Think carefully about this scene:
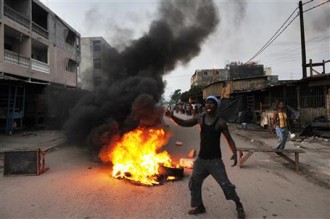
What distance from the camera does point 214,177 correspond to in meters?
4.45

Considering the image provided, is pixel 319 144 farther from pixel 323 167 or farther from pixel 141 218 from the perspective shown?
pixel 141 218

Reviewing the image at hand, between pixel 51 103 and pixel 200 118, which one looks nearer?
pixel 200 118

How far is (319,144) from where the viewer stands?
11992mm

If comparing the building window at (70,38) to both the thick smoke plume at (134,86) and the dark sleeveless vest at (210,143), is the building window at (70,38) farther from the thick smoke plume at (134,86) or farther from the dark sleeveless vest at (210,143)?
the dark sleeveless vest at (210,143)

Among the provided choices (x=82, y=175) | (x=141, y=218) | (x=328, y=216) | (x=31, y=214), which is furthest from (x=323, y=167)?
(x=31, y=214)

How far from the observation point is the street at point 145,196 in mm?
4637

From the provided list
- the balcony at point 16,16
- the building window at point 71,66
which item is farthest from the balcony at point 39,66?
the building window at point 71,66

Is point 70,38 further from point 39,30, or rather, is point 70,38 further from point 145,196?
point 145,196

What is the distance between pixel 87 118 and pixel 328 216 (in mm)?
6467

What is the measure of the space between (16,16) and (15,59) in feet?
9.83

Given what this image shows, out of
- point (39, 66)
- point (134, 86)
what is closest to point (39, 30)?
point (39, 66)

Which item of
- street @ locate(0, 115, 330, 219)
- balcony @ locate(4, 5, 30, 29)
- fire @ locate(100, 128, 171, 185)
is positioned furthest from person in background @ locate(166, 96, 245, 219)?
balcony @ locate(4, 5, 30, 29)

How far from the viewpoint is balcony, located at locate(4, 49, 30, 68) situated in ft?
59.9

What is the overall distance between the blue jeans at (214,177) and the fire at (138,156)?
1.86 metres
